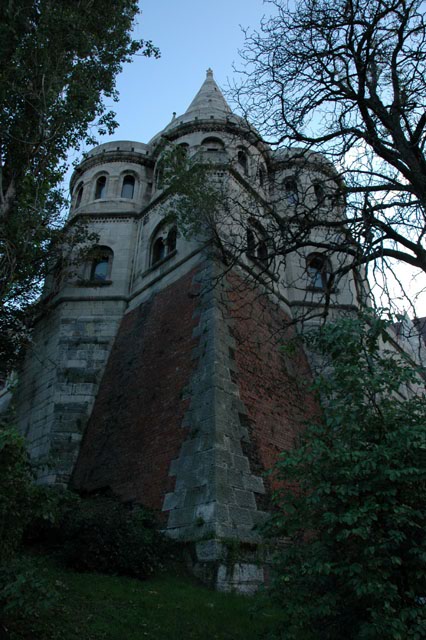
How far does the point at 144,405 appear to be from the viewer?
11445 mm

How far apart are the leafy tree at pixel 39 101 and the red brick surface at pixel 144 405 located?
377 cm

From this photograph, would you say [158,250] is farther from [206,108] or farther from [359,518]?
[359,518]

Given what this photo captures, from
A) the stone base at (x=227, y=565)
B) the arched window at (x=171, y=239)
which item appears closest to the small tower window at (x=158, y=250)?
the arched window at (x=171, y=239)

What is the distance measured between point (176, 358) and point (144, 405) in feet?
4.61

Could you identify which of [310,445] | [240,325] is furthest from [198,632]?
[240,325]

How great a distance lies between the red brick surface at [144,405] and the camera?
9.88 meters

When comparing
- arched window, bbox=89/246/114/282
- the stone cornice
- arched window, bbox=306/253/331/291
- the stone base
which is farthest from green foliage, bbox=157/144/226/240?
the stone base

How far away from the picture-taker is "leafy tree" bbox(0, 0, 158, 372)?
11.3m

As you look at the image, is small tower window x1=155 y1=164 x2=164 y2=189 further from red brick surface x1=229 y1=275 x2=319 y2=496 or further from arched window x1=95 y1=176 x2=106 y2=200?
red brick surface x1=229 y1=275 x2=319 y2=496

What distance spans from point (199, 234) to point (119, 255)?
467 centimetres

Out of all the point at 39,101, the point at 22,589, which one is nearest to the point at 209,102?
the point at 39,101

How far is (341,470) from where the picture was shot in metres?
4.04

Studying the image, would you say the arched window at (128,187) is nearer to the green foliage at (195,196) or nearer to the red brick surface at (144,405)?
the green foliage at (195,196)

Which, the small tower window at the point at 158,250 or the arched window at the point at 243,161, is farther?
the arched window at the point at 243,161
